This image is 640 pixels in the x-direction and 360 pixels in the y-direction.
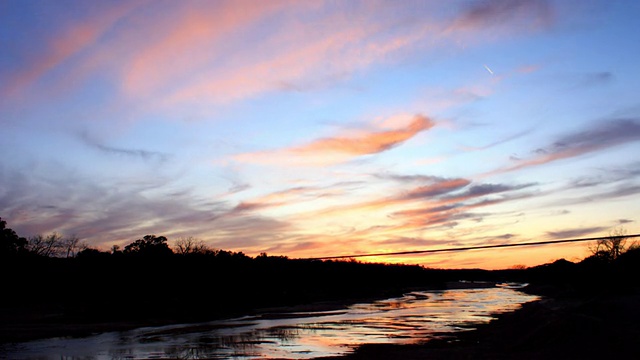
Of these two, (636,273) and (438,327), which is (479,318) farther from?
(636,273)

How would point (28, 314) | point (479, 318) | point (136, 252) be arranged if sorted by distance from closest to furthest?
point (479, 318), point (28, 314), point (136, 252)

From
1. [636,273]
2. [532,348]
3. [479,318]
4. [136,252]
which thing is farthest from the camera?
A: [136,252]

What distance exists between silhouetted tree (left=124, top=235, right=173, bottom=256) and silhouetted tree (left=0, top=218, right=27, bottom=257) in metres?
16.7

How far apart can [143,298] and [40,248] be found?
2971 centimetres

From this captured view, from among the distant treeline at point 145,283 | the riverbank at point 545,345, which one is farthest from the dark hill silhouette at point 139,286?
the riverbank at point 545,345

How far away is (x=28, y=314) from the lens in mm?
47844

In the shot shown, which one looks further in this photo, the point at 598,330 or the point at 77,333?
the point at 77,333

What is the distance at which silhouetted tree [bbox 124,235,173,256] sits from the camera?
7875 cm

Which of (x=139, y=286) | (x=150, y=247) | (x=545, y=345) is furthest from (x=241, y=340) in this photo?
(x=150, y=247)

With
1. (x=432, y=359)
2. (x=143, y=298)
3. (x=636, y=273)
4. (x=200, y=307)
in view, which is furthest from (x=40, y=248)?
(x=636, y=273)

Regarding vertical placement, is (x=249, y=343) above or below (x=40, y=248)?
below

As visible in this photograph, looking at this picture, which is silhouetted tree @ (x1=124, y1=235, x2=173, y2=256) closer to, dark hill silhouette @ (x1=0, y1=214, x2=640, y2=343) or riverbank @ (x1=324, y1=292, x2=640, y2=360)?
dark hill silhouette @ (x1=0, y1=214, x2=640, y2=343)

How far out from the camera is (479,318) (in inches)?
1639

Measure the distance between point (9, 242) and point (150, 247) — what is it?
22.9m
